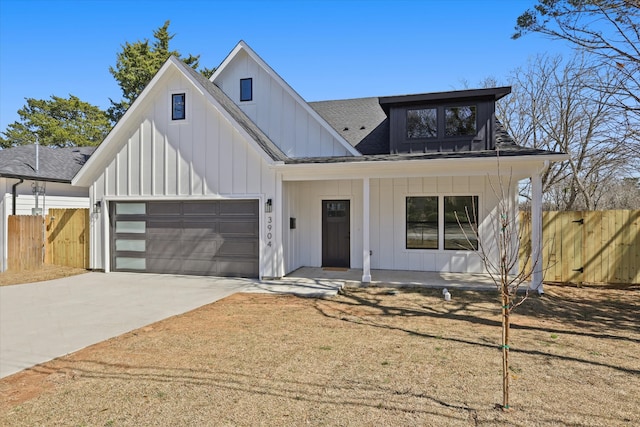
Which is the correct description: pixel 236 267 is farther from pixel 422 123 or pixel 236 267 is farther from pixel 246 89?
pixel 422 123

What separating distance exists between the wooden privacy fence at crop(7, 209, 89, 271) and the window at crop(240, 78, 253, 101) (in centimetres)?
597

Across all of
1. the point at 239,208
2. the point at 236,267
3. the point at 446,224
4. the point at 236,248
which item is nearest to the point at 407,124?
the point at 446,224

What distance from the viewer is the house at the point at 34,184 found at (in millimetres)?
11108

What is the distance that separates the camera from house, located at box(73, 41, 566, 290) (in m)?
9.65

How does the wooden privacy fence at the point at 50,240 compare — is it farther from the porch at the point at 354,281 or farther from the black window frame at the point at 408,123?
the black window frame at the point at 408,123

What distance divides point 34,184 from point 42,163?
174 centimetres

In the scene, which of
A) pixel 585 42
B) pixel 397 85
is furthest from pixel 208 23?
pixel 585 42

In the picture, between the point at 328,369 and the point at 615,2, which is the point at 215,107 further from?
the point at 615,2

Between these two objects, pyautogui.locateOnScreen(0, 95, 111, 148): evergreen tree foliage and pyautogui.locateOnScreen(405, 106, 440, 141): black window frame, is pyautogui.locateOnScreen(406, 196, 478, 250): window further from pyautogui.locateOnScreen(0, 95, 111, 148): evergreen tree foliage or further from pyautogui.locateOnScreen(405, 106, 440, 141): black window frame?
pyautogui.locateOnScreen(0, 95, 111, 148): evergreen tree foliage

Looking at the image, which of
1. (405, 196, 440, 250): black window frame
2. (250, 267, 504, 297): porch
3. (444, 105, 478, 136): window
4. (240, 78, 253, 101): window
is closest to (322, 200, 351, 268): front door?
(250, 267, 504, 297): porch

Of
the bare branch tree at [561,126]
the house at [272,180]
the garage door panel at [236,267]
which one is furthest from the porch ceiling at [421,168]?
the bare branch tree at [561,126]

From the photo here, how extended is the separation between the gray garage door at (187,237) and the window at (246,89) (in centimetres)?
369

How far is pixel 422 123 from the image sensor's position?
10.1 m

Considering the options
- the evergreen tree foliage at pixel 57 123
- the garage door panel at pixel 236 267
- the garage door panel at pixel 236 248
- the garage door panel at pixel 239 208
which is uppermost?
the evergreen tree foliage at pixel 57 123
